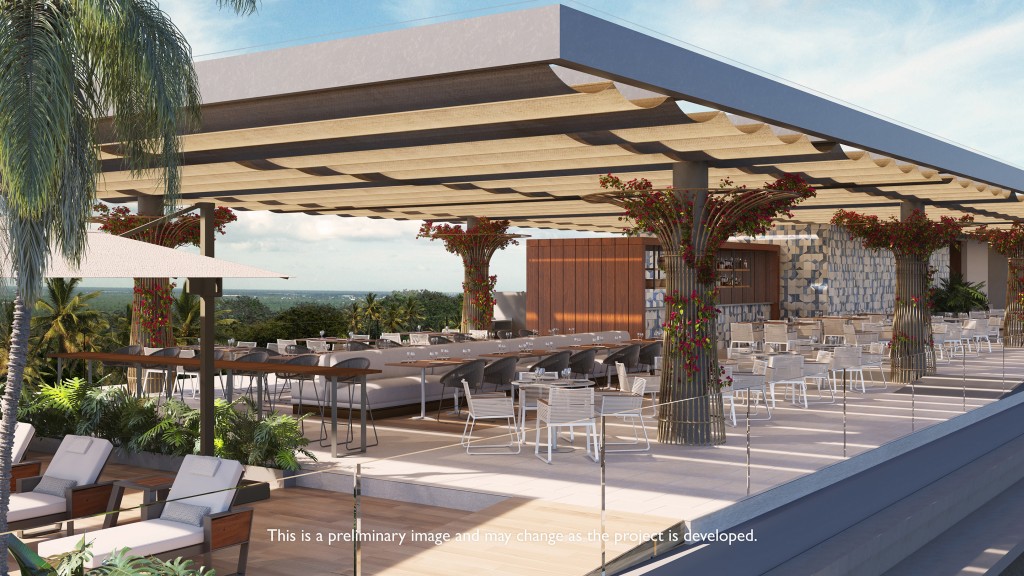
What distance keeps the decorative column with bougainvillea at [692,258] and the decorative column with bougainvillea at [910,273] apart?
616 centimetres

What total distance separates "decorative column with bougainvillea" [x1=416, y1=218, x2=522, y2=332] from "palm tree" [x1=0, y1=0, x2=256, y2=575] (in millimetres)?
12638

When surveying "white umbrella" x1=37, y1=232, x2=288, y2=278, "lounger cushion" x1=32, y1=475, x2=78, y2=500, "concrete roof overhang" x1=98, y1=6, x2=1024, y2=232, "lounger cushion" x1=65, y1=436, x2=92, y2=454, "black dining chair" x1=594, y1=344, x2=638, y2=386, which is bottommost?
"lounger cushion" x1=32, y1=475, x2=78, y2=500

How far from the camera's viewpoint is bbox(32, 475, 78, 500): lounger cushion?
7066 mm

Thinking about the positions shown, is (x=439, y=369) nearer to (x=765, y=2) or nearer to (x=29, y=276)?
(x=29, y=276)

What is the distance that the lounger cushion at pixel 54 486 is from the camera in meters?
7.07

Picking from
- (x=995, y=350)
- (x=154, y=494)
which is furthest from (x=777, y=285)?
(x=154, y=494)

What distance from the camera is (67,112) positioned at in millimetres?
5320

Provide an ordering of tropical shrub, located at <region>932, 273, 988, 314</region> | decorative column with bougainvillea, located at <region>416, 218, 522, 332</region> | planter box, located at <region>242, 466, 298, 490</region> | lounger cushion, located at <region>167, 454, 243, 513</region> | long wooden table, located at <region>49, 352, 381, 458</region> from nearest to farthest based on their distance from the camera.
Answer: lounger cushion, located at <region>167, 454, 243, 513</region> → planter box, located at <region>242, 466, 298, 490</region> → long wooden table, located at <region>49, 352, 381, 458</region> → decorative column with bougainvillea, located at <region>416, 218, 522, 332</region> → tropical shrub, located at <region>932, 273, 988, 314</region>

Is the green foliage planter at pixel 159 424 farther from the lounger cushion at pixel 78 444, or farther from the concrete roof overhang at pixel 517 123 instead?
the concrete roof overhang at pixel 517 123

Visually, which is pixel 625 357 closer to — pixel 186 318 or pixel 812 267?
pixel 186 318

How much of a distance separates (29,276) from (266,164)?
231 inches

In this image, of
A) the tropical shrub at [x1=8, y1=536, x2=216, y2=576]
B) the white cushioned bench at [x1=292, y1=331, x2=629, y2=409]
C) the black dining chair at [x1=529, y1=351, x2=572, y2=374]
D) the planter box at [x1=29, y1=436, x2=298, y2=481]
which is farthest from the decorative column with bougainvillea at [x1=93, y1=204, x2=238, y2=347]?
the tropical shrub at [x1=8, y1=536, x2=216, y2=576]

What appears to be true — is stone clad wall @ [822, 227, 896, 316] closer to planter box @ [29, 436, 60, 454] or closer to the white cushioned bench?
the white cushioned bench

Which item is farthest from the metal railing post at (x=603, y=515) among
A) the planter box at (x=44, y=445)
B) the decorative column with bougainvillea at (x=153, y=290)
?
the decorative column with bougainvillea at (x=153, y=290)
